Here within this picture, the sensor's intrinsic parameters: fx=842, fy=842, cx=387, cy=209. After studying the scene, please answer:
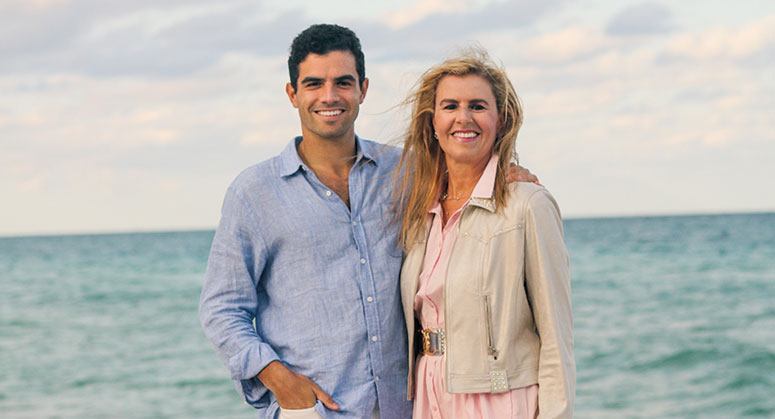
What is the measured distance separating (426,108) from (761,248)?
1060 inches

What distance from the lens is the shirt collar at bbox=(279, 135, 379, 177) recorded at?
10.3ft

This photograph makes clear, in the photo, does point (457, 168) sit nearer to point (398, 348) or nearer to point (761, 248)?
point (398, 348)

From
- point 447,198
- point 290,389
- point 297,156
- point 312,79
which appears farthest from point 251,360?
point 312,79

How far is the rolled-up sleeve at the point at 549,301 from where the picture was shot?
2.76 m

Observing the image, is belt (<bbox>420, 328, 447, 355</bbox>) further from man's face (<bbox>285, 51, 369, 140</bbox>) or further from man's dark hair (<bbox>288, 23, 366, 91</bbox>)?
man's dark hair (<bbox>288, 23, 366, 91</bbox>)

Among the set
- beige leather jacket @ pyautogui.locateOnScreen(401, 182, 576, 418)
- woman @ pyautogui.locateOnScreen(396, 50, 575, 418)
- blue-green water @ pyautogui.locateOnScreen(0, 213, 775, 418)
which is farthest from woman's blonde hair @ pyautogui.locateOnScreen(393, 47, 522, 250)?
blue-green water @ pyautogui.locateOnScreen(0, 213, 775, 418)

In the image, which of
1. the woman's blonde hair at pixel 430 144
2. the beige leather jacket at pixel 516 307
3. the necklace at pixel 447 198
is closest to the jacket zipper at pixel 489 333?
the beige leather jacket at pixel 516 307

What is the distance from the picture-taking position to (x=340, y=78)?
122 inches

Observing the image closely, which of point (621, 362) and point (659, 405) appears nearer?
point (659, 405)

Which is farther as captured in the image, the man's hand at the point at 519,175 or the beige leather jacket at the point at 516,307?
the man's hand at the point at 519,175

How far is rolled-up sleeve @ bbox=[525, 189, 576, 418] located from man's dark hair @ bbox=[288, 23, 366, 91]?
0.90 m

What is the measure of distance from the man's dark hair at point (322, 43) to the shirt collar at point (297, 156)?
24 cm

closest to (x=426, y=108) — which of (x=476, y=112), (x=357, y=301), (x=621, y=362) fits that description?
(x=476, y=112)

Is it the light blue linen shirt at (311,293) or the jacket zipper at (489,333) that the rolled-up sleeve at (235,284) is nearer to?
the light blue linen shirt at (311,293)
